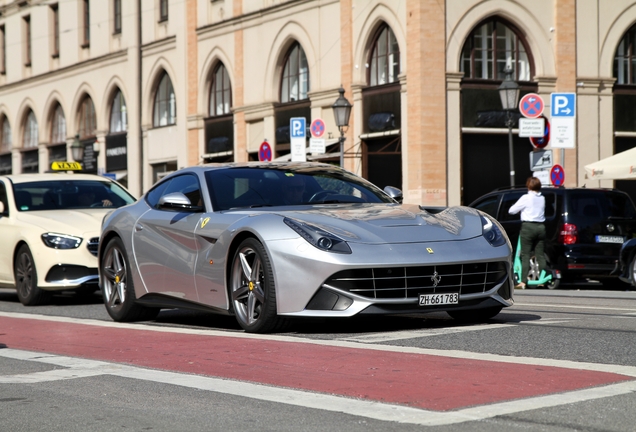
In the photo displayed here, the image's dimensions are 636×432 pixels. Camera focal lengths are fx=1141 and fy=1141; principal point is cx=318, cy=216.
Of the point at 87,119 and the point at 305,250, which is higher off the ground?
the point at 87,119

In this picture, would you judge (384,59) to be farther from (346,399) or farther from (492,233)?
(346,399)

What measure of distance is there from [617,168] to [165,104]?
25559 mm

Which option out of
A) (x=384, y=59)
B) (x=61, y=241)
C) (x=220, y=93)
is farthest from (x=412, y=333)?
(x=220, y=93)

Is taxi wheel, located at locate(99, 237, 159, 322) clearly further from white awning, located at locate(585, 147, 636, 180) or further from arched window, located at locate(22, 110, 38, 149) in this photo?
arched window, located at locate(22, 110, 38, 149)

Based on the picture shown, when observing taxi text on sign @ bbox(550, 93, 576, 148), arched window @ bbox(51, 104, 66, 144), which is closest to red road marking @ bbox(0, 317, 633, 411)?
taxi text on sign @ bbox(550, 93, 576, 148)

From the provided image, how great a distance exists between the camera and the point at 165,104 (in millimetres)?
45250

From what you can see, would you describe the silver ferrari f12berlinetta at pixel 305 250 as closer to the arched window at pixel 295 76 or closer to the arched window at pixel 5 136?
the arched window at pixel 295 76

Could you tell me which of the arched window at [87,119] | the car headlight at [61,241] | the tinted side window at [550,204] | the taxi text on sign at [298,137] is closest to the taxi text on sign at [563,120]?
the tinted side window at [550,204]

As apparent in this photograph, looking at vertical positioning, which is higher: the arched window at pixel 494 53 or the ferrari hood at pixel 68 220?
the arched window at pixel 494 53

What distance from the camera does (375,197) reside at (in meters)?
9.73

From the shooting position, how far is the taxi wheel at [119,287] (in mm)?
10523

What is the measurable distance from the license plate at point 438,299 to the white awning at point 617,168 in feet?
49.4

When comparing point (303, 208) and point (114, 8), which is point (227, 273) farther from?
point (114, 8)

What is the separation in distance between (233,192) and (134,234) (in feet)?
4.52
